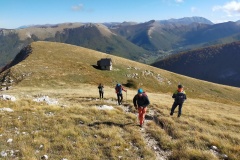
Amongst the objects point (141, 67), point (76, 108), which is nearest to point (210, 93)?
point (141, 67)

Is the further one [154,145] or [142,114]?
[142,114]

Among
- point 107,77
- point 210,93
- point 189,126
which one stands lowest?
point 210,93

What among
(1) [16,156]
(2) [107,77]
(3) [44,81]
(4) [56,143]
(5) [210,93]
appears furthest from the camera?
(5) [210,93]

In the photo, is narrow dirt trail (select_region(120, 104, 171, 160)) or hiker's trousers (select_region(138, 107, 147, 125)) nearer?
narrow dirt trail (select_region(120, 104, 171, 160))

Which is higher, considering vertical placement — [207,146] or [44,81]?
[207,146]

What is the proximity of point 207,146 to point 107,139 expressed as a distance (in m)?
5.29

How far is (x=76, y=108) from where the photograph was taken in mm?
22078

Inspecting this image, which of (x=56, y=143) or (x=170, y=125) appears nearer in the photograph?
(x=56, y=143)

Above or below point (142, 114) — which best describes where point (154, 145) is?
below

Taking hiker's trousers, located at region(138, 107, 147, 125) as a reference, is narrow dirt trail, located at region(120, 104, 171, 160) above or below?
below

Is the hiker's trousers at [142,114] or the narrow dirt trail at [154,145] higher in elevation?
the hiker's trousers at [142,114]

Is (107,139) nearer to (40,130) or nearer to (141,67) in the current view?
(40,130)

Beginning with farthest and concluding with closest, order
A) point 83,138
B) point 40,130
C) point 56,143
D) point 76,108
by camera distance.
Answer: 1. point 76,108
2. point 40,130
3. point 83,138
4. point 56,143

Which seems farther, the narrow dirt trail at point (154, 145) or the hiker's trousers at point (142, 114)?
the hiker's trousers at point (142, 114)
